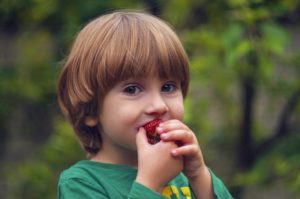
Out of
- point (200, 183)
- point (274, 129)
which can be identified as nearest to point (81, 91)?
point (200, 183)

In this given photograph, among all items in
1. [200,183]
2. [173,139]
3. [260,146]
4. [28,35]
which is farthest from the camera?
[28,35]

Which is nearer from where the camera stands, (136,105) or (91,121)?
(136,105)

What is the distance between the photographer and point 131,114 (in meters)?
2.19

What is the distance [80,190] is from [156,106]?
0.27 m

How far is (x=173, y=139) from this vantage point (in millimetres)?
2145

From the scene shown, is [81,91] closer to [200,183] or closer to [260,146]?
[200,183]

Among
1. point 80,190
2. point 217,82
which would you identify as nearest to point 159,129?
point 80,190

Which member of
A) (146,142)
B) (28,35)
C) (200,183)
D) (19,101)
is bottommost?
(19,101)

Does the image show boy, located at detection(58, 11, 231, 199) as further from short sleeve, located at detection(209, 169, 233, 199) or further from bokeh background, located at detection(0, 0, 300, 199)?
bokeh background, located at detection(0, 0, 300, 199)

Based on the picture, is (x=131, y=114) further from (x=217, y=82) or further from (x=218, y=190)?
(x=217, y=82)

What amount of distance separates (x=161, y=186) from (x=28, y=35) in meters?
2.92

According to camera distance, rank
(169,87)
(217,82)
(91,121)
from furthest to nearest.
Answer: (217,82) → (91,121) → (169,87)

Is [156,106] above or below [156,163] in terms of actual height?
above

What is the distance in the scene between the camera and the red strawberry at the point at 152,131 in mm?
2170
